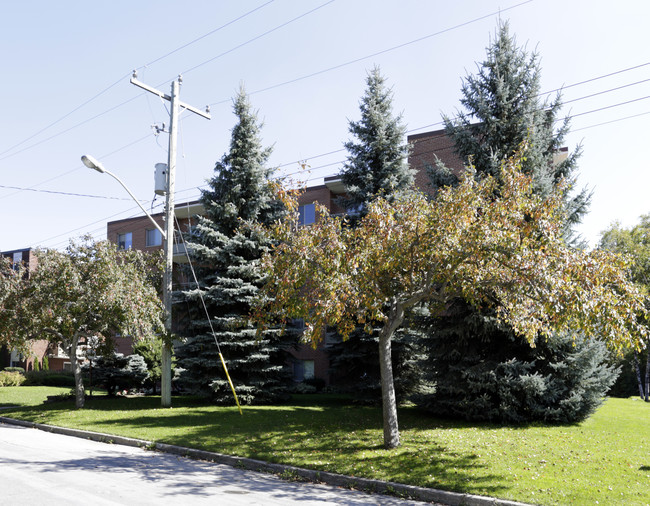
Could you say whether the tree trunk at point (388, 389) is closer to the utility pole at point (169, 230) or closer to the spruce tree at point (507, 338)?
the spruce tree at point (507, 338)

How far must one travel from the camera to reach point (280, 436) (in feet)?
39.6

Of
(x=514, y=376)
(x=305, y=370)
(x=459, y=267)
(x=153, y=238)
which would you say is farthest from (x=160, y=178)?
(x=153, y=238)

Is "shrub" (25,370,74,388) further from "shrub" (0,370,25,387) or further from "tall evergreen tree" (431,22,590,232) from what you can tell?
"tall evergreen tree" (431,22,590,232)

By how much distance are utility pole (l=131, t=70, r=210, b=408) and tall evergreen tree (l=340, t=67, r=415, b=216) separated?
264 inches

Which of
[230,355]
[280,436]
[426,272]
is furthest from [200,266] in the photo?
[426,272]

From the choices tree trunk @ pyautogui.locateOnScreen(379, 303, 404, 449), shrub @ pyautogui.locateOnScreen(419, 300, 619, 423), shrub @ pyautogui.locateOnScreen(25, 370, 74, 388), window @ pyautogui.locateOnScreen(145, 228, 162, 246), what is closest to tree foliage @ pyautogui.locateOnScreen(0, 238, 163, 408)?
tree trunk @ pyautogui.locateOnScreen(379, 303, 404, 449)

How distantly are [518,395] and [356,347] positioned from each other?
6.69m

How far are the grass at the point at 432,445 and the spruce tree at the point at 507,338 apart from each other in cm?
65

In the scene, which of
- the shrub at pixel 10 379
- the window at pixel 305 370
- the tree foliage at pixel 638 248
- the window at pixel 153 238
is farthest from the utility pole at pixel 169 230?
the tree foliage at pixel 638 248

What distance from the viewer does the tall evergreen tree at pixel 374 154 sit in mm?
19812

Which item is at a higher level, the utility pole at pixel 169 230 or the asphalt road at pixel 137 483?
the utility pole at pixel 169 230

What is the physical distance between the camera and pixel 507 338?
14.0 meters

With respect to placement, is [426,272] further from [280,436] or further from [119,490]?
[119,490]

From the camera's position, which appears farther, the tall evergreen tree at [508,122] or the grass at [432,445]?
the tall evergreen tree at [508,122]
